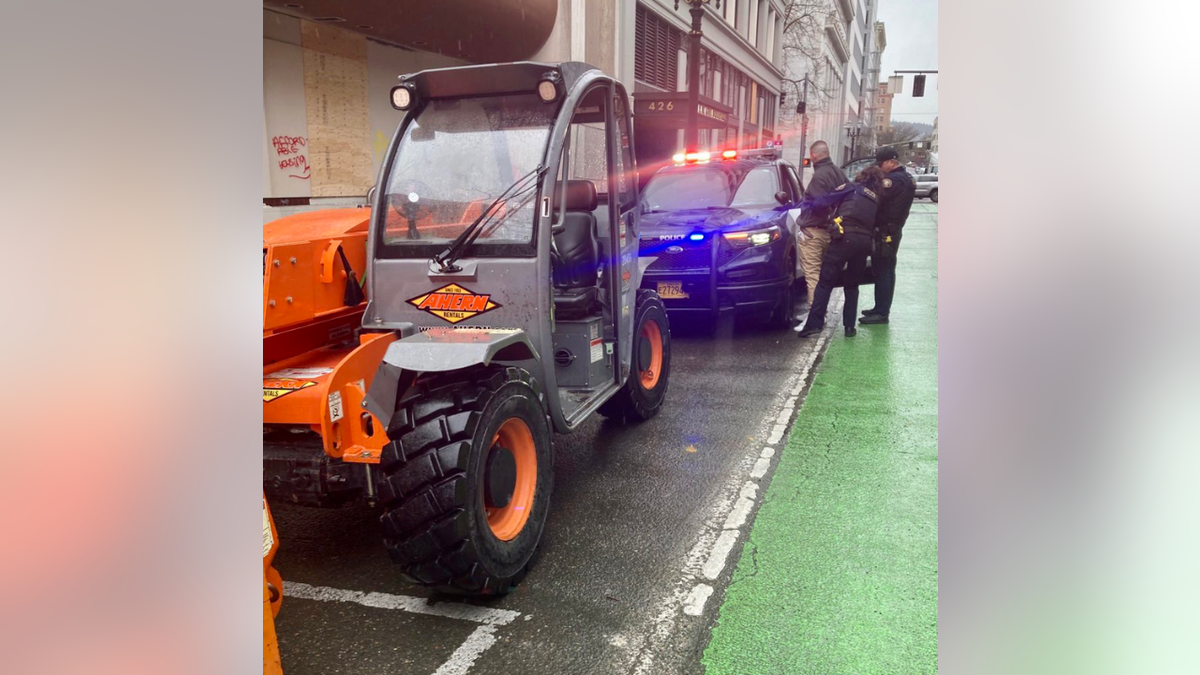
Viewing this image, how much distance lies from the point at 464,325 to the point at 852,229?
560cm

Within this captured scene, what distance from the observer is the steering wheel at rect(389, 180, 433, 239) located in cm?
391

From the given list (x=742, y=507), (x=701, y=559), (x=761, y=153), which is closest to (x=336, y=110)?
(x=761, y=153)

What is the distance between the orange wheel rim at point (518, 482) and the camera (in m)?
3.44

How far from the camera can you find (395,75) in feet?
34.4

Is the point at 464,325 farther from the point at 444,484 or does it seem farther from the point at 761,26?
the point at 761,26

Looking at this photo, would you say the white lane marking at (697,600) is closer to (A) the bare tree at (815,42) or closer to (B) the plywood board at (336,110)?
(A) the bare tree at (815,42)

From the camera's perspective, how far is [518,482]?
360 cm

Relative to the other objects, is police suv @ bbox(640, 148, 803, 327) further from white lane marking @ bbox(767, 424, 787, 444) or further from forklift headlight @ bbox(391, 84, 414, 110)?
forklift headlight @ bbox(391, 84, 414, 110)

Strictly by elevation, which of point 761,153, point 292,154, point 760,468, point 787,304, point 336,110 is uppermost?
point 336,110

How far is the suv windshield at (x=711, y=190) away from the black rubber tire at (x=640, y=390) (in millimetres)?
3137

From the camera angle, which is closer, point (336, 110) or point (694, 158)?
point (694, 158)

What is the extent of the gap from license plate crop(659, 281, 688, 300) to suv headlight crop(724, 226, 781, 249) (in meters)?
0.71
